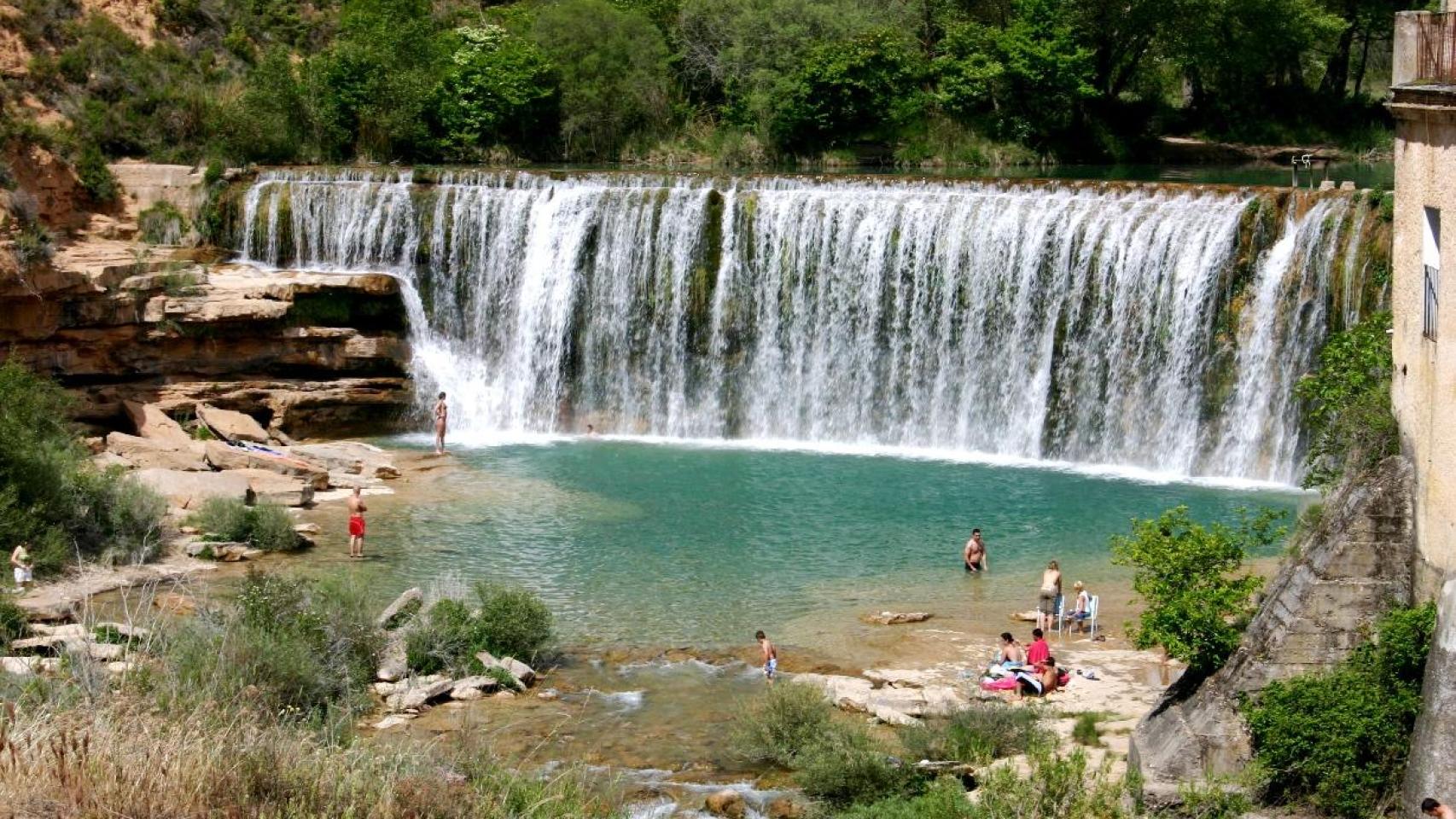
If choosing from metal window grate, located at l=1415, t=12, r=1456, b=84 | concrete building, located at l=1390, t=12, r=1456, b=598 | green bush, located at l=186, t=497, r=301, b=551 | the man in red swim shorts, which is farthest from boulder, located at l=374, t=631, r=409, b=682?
metal window grate, located at l=1415, t=12, r=1456, b=84

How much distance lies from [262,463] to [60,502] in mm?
5344

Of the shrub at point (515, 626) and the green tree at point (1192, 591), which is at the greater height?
the green tree at point (1192, 591)

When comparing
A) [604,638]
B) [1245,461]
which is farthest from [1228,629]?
[1245,461]

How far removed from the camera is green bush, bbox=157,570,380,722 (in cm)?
1529

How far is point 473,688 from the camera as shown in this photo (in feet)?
64.0

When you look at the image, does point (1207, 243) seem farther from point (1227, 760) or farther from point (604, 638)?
point (1227, 760)

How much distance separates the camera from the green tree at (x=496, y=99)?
158ft

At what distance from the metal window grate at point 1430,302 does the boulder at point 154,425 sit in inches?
823

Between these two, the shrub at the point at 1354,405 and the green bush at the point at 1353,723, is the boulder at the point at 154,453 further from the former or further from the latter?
the green bush at the point at 1353,723

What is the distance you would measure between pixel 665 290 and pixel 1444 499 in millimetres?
21916

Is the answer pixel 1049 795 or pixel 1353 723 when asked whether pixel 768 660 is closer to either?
pixel 1049 795

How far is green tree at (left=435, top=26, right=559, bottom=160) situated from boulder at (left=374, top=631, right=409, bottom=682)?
95.7ft

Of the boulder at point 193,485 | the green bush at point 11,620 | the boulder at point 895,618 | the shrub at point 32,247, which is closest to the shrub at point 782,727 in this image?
the boulder at point 895,618

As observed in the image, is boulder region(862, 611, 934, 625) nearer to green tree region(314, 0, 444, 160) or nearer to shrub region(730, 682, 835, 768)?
shrub region(730, 682, 835, 768)
